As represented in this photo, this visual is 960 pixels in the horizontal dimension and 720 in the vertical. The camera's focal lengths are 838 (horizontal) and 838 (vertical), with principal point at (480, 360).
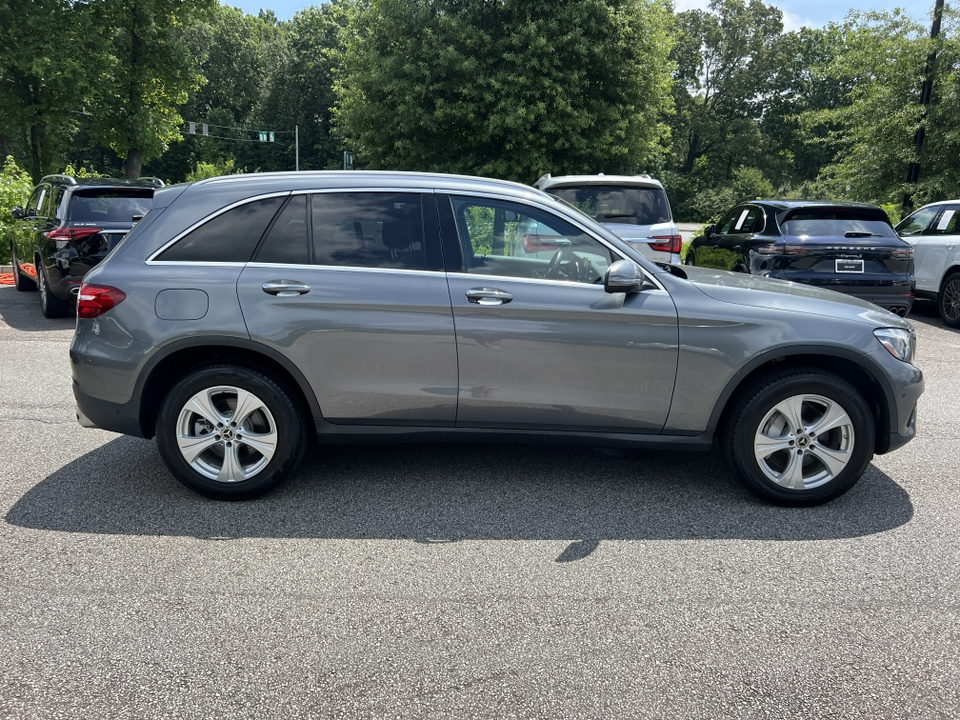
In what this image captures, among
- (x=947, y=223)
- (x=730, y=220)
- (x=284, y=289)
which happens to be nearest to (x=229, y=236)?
(x=284, y=289)

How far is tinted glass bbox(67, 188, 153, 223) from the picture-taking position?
10.4m

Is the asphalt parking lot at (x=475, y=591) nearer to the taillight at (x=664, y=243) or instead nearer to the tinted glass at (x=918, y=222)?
the taillight at (x=664, y=243)

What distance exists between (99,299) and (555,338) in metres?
2.48

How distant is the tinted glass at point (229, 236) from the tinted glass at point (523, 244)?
42.7 inches

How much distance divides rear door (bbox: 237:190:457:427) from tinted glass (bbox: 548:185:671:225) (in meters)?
5.53

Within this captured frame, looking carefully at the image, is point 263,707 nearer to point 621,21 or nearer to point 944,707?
point 944,707

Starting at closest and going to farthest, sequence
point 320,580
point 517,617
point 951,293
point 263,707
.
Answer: point 263,707 < point 517,617 < point 320,580 < point 951,293

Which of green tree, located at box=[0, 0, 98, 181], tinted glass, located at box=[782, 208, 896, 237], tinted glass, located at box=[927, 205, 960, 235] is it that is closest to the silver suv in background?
tinted glass, located at box=[782, 208, 896, 237]

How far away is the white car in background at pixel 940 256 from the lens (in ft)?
37.6

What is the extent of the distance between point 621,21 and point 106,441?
19224 millimetres

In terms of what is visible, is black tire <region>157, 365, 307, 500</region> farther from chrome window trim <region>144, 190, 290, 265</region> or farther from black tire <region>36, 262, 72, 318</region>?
black tire <region>36, 262, 72, 318</region>

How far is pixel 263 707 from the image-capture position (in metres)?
2.78

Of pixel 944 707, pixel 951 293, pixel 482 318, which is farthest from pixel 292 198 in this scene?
pixel 951 293

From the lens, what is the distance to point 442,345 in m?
4.51
